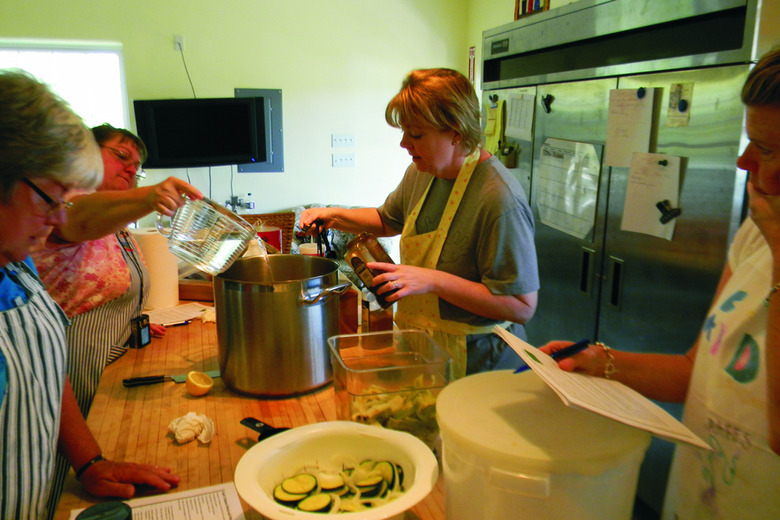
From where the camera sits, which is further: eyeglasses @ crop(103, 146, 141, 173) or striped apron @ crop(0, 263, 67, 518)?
eyeglasses @ crop(103, 146, 141, 173)

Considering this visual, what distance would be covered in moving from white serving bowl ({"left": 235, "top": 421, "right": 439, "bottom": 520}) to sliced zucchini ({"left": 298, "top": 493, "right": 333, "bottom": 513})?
38 millimetres

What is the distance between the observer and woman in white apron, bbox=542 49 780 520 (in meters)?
0.73

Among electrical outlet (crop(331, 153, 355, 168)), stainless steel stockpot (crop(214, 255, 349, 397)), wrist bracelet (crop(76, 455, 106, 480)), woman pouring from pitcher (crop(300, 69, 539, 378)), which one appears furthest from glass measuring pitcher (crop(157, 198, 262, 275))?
electrical outlet (crop(331, 153, 355, 168))

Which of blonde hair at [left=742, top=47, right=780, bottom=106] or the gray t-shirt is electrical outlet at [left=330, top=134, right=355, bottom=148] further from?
blonde hair at [left=742, top=47, right=780, bottom=106]

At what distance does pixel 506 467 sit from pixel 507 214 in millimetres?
799

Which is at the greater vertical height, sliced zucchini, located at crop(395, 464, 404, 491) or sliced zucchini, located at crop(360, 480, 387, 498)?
sliced zucchini, located at crop(395, 464, 404, 491)

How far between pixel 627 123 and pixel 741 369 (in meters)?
1.51

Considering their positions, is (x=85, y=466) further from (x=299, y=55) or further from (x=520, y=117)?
(x=299, y=55)

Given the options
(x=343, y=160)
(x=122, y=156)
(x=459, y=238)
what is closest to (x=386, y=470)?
(x=459, y=238)

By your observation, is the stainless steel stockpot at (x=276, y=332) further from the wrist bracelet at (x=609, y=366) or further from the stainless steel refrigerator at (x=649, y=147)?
the stainless steel refrigerator at (x=649, y=147)

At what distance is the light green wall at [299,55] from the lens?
13.8 ft

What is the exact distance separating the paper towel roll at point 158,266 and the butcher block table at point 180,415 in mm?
413

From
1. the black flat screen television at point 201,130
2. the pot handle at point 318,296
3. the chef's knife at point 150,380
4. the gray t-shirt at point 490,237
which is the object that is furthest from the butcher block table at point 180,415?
the black flat screen television at point 201,130

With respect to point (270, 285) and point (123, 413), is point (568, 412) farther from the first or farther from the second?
point (123, 413)
